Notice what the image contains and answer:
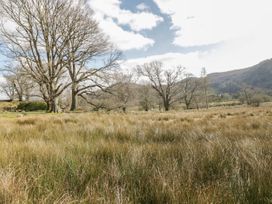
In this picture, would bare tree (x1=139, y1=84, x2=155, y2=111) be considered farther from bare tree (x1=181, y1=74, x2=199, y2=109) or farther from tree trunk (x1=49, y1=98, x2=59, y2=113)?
tree trunk (x1=49, y1=98, x2=59, y2=113)

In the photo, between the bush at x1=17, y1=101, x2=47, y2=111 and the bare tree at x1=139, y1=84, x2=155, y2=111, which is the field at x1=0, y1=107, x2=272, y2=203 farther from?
the bare tree at x1=139, y1=84, x2=155, y2=111

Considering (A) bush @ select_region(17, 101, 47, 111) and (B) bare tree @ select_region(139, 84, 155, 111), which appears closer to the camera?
(A) bush @ select_region(17, 101, 47, 111)

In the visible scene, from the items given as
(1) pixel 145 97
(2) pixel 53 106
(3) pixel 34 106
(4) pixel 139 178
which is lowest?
(4) pixel 139 178

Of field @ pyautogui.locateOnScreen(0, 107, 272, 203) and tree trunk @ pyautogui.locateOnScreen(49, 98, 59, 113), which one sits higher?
tree trunk @ pyautogui.locateOnScreen(49, 98, 59, 113)

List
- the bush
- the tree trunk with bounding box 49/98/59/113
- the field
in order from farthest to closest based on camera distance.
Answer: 1. the bush
2. the tree trunk with bounding box 49/98/59/113
3. the field

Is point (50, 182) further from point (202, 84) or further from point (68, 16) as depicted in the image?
point (202, 84)

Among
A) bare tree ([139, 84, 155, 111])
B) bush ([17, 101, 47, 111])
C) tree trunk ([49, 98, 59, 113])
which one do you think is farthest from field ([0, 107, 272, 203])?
bare tree ([139, 84, 155, 111])

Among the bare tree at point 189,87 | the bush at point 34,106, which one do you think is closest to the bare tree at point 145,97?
the bare tree at point 189,87

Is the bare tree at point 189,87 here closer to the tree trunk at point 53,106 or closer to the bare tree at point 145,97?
the bare tree at point 145,97

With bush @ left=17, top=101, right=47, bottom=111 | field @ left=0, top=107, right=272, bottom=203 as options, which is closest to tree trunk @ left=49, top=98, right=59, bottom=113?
bush @ left=17, top=101, right=47, bottom=111

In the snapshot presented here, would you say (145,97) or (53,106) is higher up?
(145,97)

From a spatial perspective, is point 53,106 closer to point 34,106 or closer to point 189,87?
point 34,106

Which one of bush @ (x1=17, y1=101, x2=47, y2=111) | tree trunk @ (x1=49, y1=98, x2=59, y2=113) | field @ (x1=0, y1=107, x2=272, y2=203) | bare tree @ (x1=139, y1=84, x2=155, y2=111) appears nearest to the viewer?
field @ (x1=0, y1=107, x2=272, y2=203)

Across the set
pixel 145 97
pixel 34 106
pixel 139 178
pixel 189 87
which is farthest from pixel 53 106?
pixel 189 87
